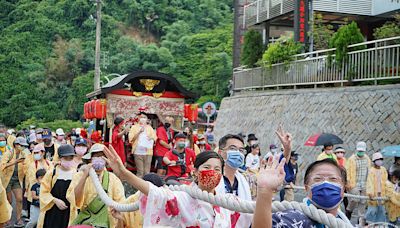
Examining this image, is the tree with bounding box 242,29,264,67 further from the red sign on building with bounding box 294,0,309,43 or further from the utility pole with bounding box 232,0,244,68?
the utility pole with bounding box 232,0,244,68

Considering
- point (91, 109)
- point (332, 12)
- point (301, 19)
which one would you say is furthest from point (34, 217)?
point (332, 12)

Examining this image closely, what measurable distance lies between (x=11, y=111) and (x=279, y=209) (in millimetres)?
51780

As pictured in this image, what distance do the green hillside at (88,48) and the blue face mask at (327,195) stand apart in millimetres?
44823

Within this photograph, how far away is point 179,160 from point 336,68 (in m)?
8.59

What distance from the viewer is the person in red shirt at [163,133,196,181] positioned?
10.5 m

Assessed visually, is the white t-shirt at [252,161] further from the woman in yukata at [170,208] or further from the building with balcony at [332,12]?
the building with balcony at [332,12]

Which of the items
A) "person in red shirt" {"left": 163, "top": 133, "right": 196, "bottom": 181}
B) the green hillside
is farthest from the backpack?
the green hillside

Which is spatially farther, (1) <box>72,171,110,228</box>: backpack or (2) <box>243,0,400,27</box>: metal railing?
(2) <box>243,0,400,27</box>: metal railing

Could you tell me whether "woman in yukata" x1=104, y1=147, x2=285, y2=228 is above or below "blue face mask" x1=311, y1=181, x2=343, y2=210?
below

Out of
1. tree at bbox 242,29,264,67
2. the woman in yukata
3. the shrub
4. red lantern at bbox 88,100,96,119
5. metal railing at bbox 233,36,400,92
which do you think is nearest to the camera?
the woman in yukata

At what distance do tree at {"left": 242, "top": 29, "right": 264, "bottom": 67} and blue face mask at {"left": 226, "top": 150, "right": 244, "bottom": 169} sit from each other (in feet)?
65.1

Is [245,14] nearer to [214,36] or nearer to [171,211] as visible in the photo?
[171,211]

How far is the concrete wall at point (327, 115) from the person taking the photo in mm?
14578

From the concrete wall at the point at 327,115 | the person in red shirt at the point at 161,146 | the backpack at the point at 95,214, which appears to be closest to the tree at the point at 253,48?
the concrete wall at the point at 327,115
